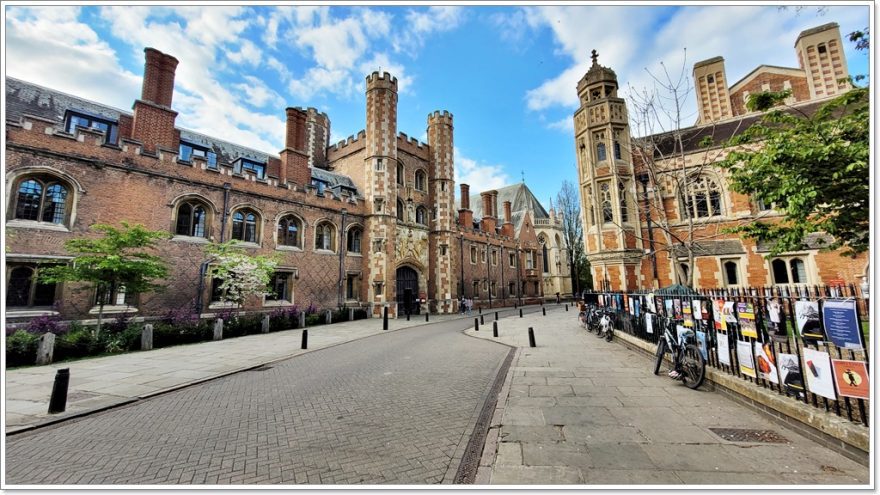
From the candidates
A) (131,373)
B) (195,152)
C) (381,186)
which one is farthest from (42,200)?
(381,186)

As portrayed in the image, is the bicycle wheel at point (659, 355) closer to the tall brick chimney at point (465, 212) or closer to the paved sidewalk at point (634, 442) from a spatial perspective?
the paved sidewalk at point (634, 442)

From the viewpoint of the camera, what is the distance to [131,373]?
8023 millimetres

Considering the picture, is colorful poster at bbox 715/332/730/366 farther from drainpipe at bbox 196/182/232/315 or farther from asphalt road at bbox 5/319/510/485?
drainpipe at bbox 196/182/232/315

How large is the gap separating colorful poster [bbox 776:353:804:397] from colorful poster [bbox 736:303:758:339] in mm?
664

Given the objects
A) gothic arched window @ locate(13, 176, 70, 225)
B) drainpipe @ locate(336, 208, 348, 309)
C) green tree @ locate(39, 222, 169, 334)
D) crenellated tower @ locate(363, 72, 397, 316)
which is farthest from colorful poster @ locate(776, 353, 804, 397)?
gothic arched window @ locate(13, 176, 70, 225)

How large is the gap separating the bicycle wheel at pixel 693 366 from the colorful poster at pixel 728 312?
2.37 feet

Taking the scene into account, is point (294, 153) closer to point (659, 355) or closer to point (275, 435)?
point (275, 435)

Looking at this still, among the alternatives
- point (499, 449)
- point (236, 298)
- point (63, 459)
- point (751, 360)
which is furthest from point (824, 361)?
point (236, 298)

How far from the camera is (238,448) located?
3.99 meters

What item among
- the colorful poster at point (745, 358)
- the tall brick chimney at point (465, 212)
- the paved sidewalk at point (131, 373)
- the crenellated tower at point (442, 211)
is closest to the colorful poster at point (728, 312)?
the colorful poster at point (745, 358)

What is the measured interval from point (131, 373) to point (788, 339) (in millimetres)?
12418

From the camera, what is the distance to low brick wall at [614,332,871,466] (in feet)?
10.8

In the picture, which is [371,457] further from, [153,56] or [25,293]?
[153,56]

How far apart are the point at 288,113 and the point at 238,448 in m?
21.4
